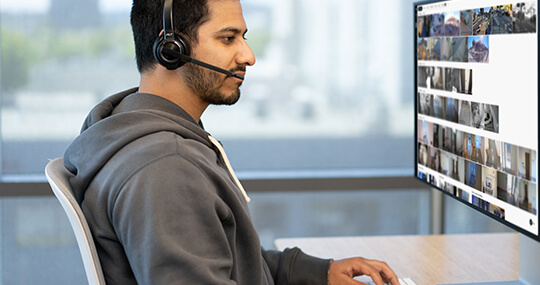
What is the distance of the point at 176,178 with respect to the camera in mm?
805

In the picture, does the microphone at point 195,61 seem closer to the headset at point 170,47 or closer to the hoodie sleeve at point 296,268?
the headset at point 170,47

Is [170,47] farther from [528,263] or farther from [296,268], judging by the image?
[528,263]

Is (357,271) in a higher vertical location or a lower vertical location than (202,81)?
lower

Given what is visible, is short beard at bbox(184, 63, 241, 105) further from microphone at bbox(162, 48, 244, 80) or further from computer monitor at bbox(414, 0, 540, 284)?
computer monitor at bbox(414, 0, 540, 284)

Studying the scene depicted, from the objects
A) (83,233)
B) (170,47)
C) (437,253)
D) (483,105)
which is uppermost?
(170,47)

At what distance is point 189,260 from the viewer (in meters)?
0.77

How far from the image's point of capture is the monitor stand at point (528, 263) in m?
1.11

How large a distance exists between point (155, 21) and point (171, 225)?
44 centimetres

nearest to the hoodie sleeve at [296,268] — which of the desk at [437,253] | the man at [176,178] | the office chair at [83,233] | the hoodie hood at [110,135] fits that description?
the man at [176,178]

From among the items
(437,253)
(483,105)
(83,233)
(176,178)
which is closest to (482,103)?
(483,105)

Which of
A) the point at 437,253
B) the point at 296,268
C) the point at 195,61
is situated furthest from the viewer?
the point at 437,253

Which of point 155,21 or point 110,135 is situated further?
point 155,21

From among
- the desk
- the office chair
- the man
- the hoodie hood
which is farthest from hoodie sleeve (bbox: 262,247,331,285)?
the office chair

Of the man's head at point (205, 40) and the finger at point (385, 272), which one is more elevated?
the man's head at point (205, 40)
